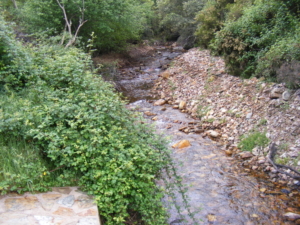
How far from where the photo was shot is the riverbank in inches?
203

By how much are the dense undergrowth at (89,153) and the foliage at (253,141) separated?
3081mm

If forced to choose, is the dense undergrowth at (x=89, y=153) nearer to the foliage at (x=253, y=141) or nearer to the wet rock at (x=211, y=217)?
the wet rock at (x=211, y=217)

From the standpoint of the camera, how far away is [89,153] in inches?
119

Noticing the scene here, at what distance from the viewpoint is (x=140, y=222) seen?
3121 millimetres

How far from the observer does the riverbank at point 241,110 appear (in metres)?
5.17

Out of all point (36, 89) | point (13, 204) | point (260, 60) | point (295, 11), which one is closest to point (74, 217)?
point (13, 204)

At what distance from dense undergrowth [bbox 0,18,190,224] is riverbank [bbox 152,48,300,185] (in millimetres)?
2909

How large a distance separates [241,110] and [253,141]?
52.0 inches

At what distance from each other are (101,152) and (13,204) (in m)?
1.12

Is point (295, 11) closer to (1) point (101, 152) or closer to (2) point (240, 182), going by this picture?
(2) point (240, 182)

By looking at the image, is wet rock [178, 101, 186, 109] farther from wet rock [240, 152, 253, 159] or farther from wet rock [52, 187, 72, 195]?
wet rock [52, 187, 72, 195]

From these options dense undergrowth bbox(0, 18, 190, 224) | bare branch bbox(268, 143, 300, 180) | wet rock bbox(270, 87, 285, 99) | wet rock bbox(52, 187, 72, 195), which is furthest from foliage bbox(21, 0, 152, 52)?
bare branch bbox(268, 143, 300, 180)

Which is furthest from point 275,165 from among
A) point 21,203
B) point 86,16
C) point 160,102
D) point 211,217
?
point 86,16

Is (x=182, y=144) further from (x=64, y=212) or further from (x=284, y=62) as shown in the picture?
(x=64, y=212)
